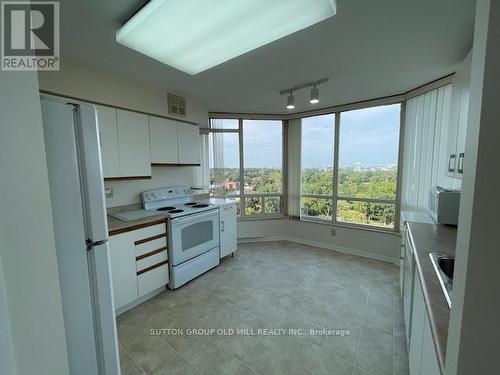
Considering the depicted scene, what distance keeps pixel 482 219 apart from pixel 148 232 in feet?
8.12

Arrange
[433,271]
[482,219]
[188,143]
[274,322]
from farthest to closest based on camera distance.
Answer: [188,143]
[274,322]
[433,271]
[482,219]

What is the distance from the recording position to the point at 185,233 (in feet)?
8.66

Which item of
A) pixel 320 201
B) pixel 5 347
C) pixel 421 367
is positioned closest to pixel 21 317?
pixel 5 347

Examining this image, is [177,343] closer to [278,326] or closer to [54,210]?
[278,326]

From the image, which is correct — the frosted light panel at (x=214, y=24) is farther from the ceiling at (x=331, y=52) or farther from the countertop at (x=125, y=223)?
the countertop at (x=125, y=223)

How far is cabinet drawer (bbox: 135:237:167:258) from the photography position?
223 cm

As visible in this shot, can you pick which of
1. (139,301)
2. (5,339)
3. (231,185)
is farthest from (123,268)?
(231,185)

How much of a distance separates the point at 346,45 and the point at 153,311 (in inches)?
120

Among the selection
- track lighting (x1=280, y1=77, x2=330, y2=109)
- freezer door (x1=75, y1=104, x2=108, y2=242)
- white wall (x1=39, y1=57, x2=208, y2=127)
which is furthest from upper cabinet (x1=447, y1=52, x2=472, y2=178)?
white wall (x1=39, y1=57, x2=208, y2=127)

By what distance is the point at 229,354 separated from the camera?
1.69m

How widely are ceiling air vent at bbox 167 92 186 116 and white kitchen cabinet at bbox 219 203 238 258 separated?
147cm

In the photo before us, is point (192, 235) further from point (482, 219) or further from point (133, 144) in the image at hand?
point (482, 219)

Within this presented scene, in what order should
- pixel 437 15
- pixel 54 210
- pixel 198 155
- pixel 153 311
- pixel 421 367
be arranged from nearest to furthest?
pixel 54 210 → pixel 421 367 → pixel 437 15 → pixel 153 311 → pixel 198 155

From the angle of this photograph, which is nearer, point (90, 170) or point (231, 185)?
point (90, 170)
